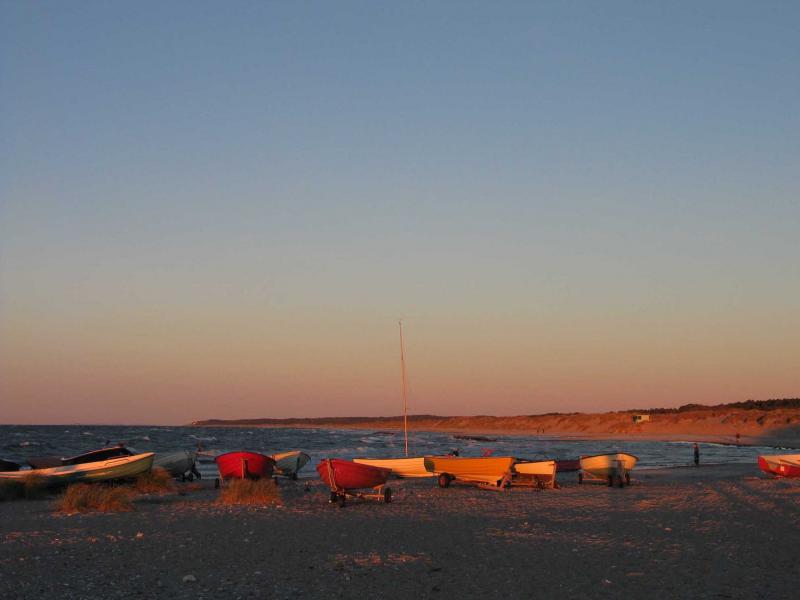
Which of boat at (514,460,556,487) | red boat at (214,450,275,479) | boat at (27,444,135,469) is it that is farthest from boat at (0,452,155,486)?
boat at (514,460,556,487)

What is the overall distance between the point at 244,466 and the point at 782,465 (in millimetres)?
21469

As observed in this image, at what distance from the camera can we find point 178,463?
3350 cm

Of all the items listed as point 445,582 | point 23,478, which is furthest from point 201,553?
point 23,478

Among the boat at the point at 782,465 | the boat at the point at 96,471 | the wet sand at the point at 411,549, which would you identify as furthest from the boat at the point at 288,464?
the boat at the point at 782,465

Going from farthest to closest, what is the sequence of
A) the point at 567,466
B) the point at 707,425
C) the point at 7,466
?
the point at 707,425 < the point at 567,466 < the point at 7,466

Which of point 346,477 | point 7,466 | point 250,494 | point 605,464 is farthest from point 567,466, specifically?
point 7,466

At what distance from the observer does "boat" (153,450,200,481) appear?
33.0 metres

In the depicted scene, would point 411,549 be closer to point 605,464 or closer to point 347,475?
point 347,475

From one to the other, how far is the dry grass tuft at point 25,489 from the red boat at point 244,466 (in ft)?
20.5

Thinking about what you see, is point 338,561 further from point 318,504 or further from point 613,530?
point 318,504

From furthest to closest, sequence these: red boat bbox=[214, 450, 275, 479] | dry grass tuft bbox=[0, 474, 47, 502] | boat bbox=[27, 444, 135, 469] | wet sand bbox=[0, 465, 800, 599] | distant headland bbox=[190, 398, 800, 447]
→ distant headland bbox=[190, 398, 800, 447] < red boat bbox=[214, 450, 275, 479] < boat bbox=[27, 444, 135, 469] < dry grass tuft bbox=[0, 474, 47, 502] < wet sand bbox=[0, 465, 800, 599]

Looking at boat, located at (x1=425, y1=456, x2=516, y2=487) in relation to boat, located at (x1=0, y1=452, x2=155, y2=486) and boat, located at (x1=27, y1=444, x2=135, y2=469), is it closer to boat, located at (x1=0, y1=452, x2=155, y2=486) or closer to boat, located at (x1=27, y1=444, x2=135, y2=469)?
boat, located at (x1=0, y1=452, x2=155, y2=486)

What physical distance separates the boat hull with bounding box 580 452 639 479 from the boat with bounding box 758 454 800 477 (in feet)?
19.7

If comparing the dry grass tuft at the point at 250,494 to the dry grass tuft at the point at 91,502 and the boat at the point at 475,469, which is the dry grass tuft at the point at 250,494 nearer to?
the dry grass tuft at the point at 91,502
